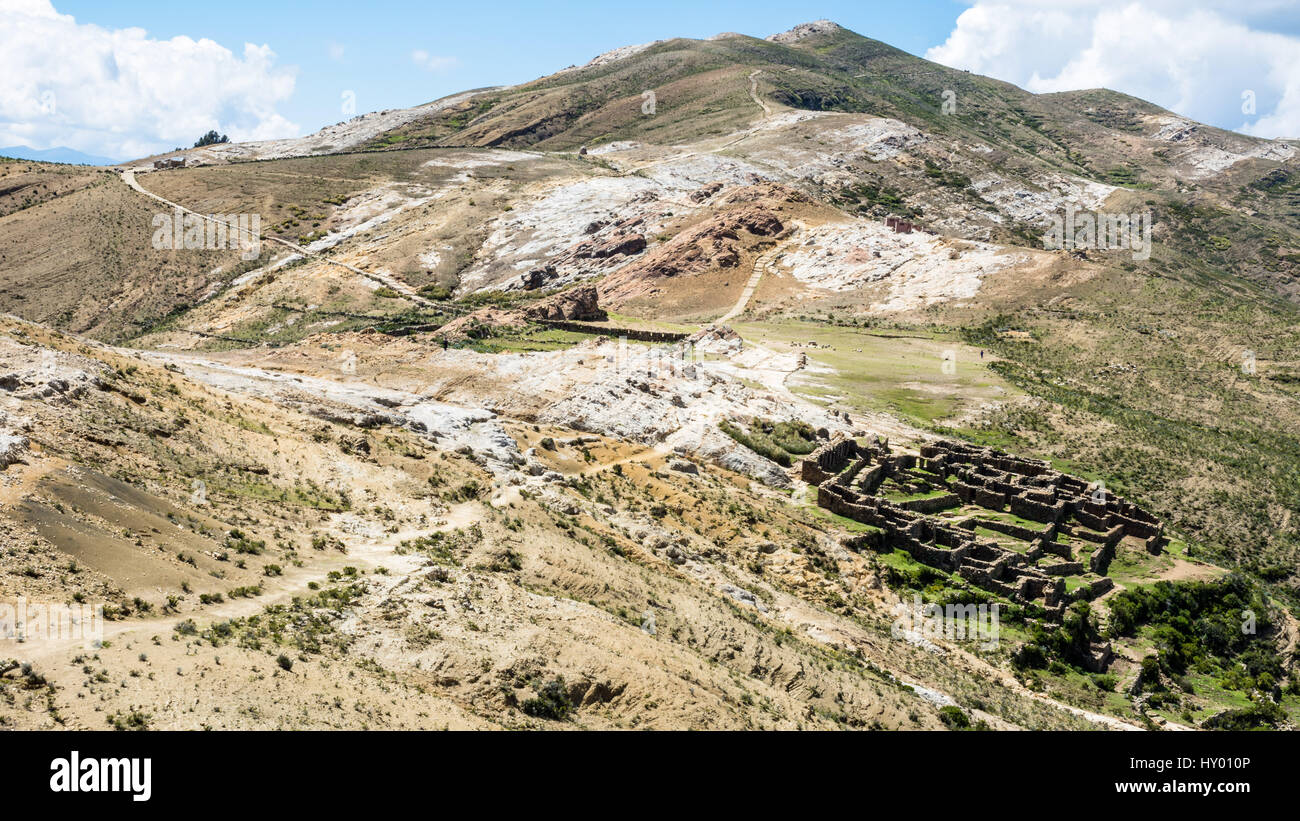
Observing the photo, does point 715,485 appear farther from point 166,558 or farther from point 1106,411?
point 1106,411

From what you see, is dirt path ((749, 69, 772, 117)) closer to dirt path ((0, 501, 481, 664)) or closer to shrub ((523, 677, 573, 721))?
dirt path ((0, 501, 481, 664))

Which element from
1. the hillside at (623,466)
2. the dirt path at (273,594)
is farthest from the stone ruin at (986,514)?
the dirt path at (273,594)

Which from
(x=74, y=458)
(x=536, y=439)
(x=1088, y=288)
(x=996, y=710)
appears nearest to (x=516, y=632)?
(x=74, y=458)

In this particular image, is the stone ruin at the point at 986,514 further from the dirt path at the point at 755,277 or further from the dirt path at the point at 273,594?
the dirt path at the point at 755,277

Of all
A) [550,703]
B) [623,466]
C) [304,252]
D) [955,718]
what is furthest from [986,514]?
[304,252]

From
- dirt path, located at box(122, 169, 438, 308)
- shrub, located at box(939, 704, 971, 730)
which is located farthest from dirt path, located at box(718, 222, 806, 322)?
shrub, located at box(939, 704, 971, 730)
